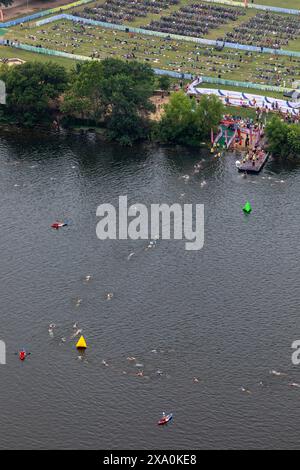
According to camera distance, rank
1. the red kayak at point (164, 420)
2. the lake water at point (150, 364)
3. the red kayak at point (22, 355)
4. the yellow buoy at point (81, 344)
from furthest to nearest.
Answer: the yellow buoy at point (81, 344)
the red kayak at point (22, 355)
the red kayak at point (164, 420)
the lake water at point (150, 364)

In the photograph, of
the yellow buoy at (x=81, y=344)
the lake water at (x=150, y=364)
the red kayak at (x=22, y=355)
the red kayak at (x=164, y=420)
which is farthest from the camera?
the yellow buoy at (x=81, y=344)

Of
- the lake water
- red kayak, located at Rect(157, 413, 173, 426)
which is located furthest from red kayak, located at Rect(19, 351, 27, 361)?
red kayak, located at Rect(157, 413, 173, 426)

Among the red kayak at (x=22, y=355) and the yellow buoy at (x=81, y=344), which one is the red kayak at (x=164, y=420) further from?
the red kayak at (x=22, y=355)

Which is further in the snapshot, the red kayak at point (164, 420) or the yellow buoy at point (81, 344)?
the yellow buoy at point (81, 344)

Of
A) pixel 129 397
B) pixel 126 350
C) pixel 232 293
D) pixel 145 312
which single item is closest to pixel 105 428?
pixel 129 397

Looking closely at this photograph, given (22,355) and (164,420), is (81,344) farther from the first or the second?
(164,420)

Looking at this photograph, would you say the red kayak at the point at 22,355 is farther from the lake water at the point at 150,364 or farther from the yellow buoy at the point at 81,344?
the yellow buoy at the point at 81,344

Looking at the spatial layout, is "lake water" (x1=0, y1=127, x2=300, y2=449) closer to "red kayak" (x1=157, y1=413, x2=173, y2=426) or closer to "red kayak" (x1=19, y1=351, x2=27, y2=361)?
"red kayak" (x1=19, y1=351, x2=27, y2=361)

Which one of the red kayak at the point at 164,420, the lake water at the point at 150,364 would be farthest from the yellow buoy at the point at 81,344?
the red kayak at the point at 164,420

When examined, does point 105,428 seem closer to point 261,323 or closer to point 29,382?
point 29,382

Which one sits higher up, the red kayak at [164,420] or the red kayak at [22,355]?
the red kayak at [22,355]

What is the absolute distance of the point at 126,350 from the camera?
588 ft

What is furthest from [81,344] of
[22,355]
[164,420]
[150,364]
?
[164,420]

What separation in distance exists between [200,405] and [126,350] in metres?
18.5
